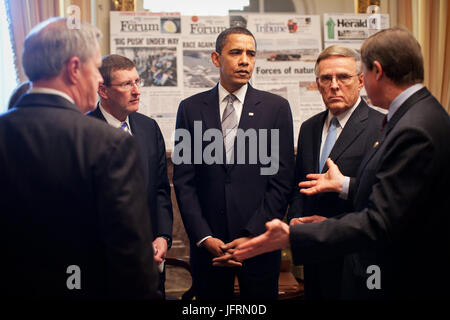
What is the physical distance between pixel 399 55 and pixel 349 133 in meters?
0.71

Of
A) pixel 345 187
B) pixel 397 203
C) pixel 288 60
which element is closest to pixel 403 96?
pixel 397 203

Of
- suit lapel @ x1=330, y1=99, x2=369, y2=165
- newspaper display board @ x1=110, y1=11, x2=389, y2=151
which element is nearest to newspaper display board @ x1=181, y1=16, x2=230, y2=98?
newspaper display board @ x1=110, y1=11, x2=389, y2=151

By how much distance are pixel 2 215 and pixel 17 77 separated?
2.43 metres

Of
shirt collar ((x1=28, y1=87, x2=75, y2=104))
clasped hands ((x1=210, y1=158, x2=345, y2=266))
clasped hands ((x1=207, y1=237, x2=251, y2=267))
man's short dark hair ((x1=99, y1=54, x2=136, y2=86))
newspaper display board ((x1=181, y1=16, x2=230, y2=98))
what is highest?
newspaper display board ((x1=181, y1=16, x2=230, y2=98))

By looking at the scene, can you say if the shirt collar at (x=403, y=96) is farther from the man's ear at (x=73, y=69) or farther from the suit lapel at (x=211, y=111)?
the man's ear at (x=73, y=69)

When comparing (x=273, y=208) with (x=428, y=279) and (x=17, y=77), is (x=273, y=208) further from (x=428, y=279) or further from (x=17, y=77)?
(x=17, y=77)

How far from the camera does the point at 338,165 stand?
91.4 inches

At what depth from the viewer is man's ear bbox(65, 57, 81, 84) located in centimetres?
145

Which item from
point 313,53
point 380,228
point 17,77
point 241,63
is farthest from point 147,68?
point 380,228

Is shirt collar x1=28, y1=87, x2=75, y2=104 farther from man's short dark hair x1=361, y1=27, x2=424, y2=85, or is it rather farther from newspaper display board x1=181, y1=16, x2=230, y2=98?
newspaper display board x1=181, y1=16, x2=230, y2=98

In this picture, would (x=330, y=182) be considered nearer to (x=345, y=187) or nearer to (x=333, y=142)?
(x=345, y=187)

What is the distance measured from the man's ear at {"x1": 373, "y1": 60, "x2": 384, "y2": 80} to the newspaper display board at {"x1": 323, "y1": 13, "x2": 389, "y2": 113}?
3.14m

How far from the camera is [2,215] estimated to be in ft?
4.39

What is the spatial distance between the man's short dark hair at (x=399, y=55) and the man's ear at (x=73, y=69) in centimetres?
114
